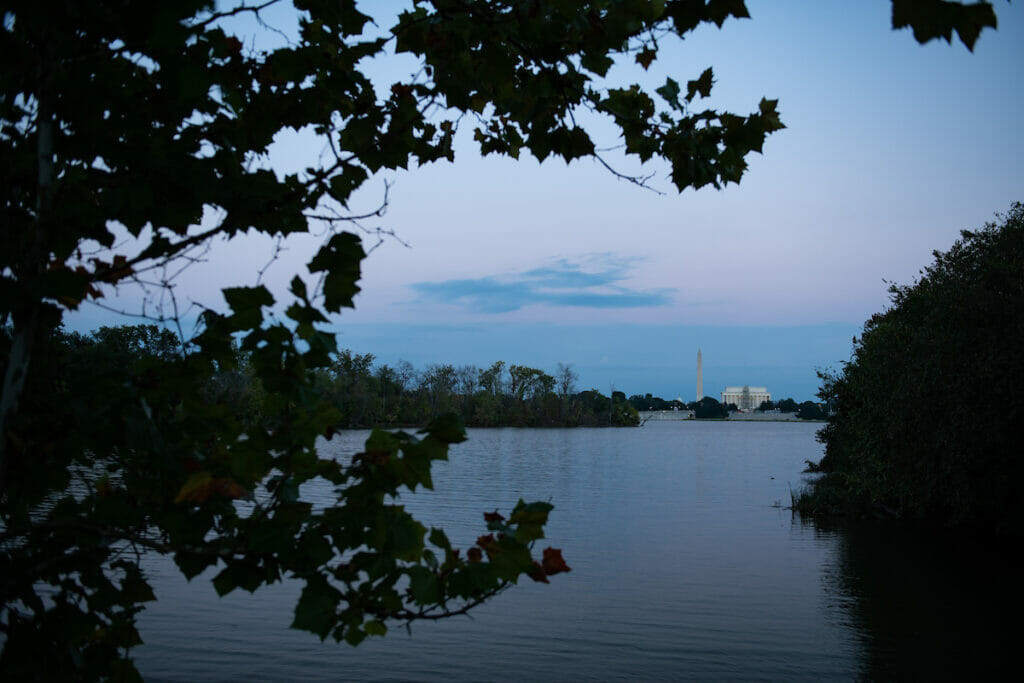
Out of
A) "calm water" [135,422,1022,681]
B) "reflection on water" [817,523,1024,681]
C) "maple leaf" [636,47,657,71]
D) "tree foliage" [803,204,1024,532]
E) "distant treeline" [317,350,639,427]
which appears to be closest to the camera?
"maple leaf" [636,47,657,71]

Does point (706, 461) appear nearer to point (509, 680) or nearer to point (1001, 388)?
point (1001, 388)

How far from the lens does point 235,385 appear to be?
315 centimetres

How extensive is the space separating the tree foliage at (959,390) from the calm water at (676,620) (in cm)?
221

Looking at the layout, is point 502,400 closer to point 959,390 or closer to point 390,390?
point 390,390

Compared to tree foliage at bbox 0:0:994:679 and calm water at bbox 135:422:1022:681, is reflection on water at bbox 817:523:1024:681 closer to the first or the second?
calm water at bbox 135:422:1022:681

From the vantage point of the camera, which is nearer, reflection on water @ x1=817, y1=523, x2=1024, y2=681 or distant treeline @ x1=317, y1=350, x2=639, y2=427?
reflection on water @ x1=817, y1=523, x2=1024, y2=681

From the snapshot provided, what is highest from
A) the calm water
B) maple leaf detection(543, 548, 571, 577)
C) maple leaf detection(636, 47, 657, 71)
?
maple leaf detection(636, 47, 657, 71)

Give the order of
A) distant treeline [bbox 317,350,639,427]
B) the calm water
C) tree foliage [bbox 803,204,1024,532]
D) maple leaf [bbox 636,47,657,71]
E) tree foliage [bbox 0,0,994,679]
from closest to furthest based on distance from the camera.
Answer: tree foliage [bbox 0,0,994,679]
maple leaf [bbox 636,47,657,71]
the calm water
tree foliage [bbox 803,204,1024,532]
distant treeline [bbox 317,350,639,427]

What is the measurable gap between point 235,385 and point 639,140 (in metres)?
2.13

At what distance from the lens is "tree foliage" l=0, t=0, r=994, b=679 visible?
2.45m

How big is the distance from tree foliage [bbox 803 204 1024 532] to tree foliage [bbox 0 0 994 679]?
21.3 meters

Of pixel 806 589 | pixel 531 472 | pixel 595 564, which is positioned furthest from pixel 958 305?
pixel 531 472

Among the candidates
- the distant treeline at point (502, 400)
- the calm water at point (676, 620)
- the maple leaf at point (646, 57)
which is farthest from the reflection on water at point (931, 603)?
the distant treeline at point (502, 400)

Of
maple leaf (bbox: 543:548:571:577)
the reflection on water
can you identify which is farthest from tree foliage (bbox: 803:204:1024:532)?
maple leaf (bbox: 543:548:571:577)
